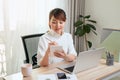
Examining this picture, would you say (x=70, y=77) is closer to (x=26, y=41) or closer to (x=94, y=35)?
(x=26, y=41)

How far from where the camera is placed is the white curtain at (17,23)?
2.65 metres

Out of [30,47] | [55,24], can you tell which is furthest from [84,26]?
[55,24]

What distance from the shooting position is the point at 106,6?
3369 millimetres

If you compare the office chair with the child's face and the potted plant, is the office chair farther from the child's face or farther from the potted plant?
the potted plant

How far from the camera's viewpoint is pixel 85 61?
1597 mm

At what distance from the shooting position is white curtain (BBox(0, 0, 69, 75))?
8.70ft

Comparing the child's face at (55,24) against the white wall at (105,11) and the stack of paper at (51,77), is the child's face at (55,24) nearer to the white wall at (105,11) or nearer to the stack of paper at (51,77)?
the stack of paper at (51,77)

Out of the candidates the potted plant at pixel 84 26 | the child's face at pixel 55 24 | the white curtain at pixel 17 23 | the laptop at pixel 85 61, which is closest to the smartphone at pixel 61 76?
the laptop at pixel 85 61

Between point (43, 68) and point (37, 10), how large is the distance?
149cm

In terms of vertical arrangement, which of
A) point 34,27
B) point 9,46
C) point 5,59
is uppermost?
point 34,27

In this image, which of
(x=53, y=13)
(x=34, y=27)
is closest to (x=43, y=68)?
(x=53, y=13)

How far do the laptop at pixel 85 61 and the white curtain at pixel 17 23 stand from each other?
1.23 metres

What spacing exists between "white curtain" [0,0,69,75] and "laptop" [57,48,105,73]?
1230 mm

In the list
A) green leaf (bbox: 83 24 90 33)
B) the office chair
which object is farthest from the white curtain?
green leaf (bbox: 83 24 90 33)
